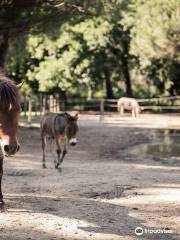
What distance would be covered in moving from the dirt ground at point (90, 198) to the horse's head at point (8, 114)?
115 centimetres

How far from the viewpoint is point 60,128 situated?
1403 centimetres

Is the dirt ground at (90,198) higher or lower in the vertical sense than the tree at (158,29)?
lower

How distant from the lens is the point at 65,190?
32.9ft

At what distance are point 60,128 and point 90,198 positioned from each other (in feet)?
16.0

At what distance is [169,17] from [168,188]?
21.6 m

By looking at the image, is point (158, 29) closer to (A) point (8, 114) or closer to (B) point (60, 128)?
(B) point (60, 128)

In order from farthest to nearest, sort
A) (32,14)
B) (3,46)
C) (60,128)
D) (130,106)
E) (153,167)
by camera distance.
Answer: (130,106), (3,46), (32,14), (153,167), (60,128)

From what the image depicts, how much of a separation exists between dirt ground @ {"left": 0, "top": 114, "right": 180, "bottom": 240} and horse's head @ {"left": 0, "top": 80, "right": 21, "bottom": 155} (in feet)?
3.77

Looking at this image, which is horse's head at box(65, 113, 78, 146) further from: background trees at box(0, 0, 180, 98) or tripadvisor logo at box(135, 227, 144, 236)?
background trees at box(0, 0, 180, 98)

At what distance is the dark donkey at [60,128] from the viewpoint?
543 inches

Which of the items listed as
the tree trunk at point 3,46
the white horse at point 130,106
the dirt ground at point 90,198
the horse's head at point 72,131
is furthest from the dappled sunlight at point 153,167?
the white horse at point 130,106

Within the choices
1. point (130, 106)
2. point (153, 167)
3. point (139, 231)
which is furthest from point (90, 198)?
point (130, 106)

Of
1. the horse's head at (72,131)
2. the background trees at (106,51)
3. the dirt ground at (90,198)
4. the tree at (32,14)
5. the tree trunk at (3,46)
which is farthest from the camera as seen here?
the background trees at (106,51)

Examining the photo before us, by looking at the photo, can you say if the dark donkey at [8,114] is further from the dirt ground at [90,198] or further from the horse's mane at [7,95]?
the dirt ground at [90,198]
